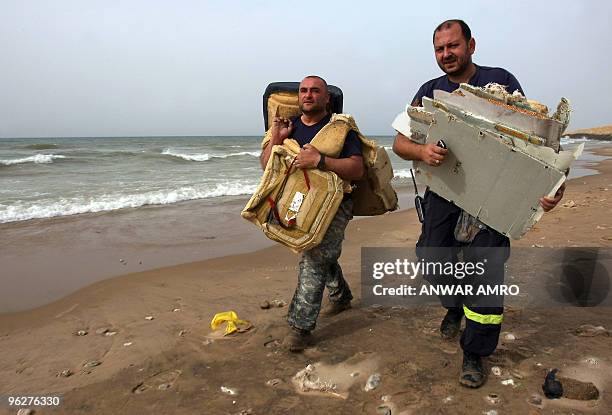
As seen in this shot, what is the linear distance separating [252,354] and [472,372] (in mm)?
1488

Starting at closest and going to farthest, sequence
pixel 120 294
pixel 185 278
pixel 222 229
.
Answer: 1. pixel 120 294
2. pixel 185 278
3. pixel 222 229

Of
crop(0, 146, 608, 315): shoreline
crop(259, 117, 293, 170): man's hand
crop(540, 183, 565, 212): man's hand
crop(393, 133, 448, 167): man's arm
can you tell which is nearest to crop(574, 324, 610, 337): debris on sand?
crop(540, 183, 565, 212): man's hand

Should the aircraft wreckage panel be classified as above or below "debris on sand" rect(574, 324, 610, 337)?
above

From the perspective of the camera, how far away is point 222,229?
759 centimetres

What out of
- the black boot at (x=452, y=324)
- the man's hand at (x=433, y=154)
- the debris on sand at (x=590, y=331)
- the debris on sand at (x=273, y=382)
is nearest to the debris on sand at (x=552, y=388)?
the black boot at (x=452, y=324)

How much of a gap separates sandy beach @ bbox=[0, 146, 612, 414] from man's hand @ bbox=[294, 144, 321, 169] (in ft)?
4.42

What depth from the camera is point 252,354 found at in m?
3.08

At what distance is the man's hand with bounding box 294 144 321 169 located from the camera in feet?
8.95

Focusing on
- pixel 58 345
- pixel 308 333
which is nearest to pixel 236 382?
pixel 308 333

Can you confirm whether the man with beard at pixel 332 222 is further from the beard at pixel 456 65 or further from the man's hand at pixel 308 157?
the beard at pixel 456 65

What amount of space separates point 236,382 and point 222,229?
5.04 m

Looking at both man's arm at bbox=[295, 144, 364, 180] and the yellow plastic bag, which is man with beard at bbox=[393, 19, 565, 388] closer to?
man's arm at bbox=[295, 144, 364, 180]

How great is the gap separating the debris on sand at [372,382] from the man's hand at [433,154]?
1.36 meters

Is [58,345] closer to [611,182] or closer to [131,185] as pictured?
[131,185]
